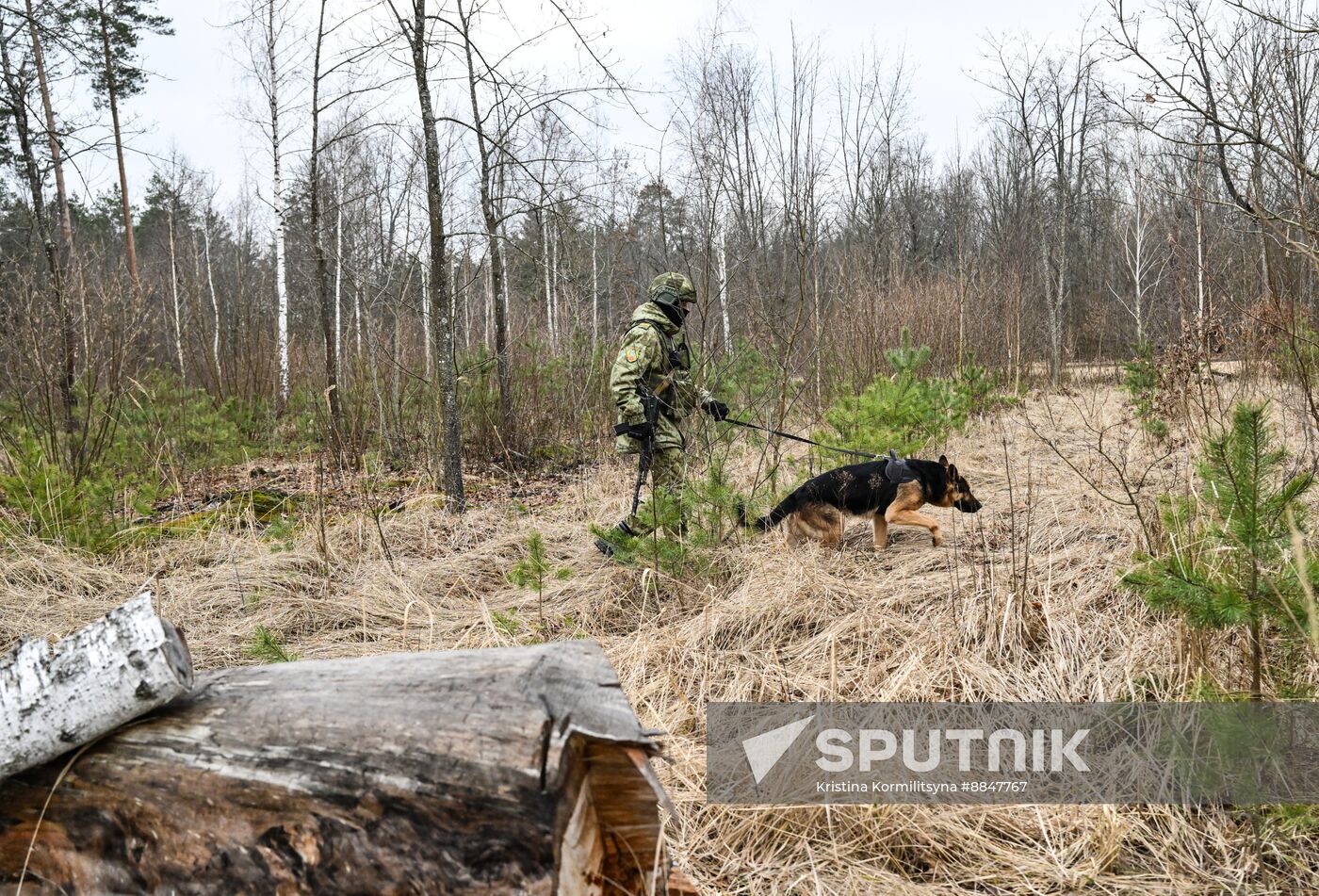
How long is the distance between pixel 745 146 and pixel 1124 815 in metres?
5.03

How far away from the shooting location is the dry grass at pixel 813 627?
2.03m

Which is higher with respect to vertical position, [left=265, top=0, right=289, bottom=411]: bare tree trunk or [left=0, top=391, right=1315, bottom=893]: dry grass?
[left=265, top=0, right=289, bottom=411]: bare tree trunk

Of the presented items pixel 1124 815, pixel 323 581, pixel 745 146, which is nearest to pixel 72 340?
pixel 323 581

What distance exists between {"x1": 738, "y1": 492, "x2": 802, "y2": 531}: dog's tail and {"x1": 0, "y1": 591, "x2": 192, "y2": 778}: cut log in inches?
126

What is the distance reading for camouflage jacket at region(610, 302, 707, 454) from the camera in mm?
5016

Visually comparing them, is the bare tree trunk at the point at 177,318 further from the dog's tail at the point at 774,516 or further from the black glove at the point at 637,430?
the dog's tail at the point at 774,516

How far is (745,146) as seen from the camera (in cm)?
591

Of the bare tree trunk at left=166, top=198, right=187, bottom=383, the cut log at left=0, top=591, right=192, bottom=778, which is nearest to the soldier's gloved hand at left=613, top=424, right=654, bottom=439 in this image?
the cut log at left=0, top=591, right=192, bottom=778

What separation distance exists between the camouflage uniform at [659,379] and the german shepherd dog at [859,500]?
816 millimetres

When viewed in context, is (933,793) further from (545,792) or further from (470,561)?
(470,561)

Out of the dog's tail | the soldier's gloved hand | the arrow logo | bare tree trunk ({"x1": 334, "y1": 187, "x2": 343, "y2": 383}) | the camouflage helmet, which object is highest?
bare tree trunk ({"x1": 334, "y1": 187, "x2": 343, "y2": 383})

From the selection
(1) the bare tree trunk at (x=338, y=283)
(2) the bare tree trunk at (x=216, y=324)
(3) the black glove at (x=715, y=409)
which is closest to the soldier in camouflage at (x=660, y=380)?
(3) the black glove at (x=715, y=409)

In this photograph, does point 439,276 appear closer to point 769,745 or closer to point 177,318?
point 769,745

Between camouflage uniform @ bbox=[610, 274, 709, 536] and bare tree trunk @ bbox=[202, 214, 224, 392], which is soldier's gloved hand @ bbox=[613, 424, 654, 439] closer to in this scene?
camouflage uniform @ bbox=[610, 274, 709, 536]
